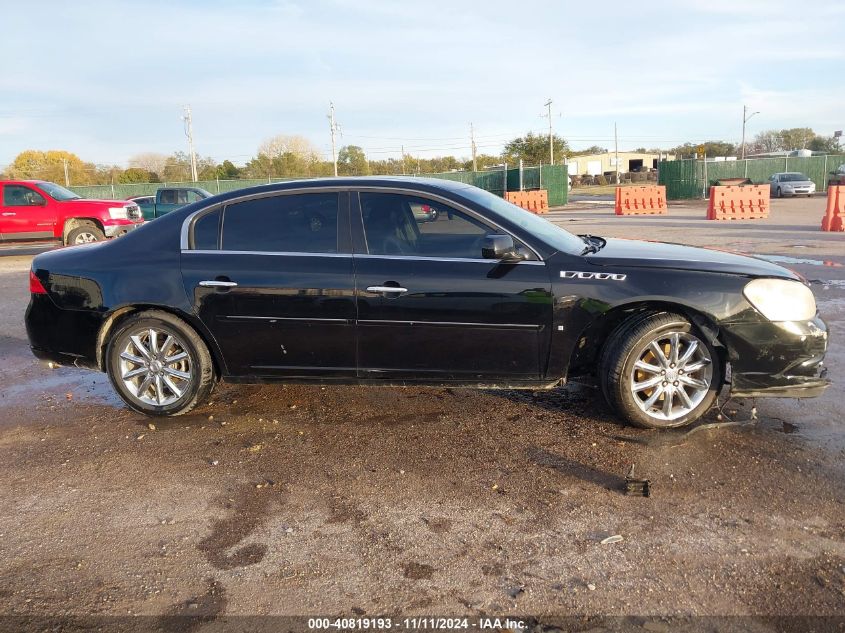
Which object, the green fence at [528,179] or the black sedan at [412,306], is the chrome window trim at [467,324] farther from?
the green fence at [528,179]

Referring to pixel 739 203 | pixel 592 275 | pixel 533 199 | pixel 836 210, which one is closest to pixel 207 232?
pixel 592 275

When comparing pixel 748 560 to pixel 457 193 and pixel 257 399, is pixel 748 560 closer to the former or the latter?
pixel 457 193

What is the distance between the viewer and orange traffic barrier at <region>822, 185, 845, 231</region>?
1559 cm

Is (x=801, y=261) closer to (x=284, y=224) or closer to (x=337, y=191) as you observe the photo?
(x=337, y=191)

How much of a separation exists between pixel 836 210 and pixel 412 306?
15418 millimetres

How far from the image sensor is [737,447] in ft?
13.0

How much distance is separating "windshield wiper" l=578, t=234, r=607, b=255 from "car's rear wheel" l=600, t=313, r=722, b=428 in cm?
59

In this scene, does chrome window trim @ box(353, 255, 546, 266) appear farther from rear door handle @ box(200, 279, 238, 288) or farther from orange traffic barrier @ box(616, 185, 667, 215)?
orange traffic barrier @ box(616, 185, 667, 215)

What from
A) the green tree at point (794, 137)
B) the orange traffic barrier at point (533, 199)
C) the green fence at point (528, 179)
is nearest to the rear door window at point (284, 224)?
the orange traffic barrier at point (533, 199)

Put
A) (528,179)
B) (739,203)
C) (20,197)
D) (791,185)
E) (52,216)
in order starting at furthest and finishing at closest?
1. (528,179)
2. (791,185)
3. (739,203)
4. (20,197)
5. (52,216)

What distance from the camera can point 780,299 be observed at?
4.05 meters

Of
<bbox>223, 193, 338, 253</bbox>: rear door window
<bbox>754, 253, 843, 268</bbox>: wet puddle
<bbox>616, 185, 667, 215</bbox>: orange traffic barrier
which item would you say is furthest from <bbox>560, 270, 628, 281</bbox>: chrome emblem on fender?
<bbox>616, 185, 667, 215</bbox>: orange traffic barrier

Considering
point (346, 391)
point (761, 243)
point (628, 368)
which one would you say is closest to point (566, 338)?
point (628, 368)

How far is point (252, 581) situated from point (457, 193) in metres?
2.72
